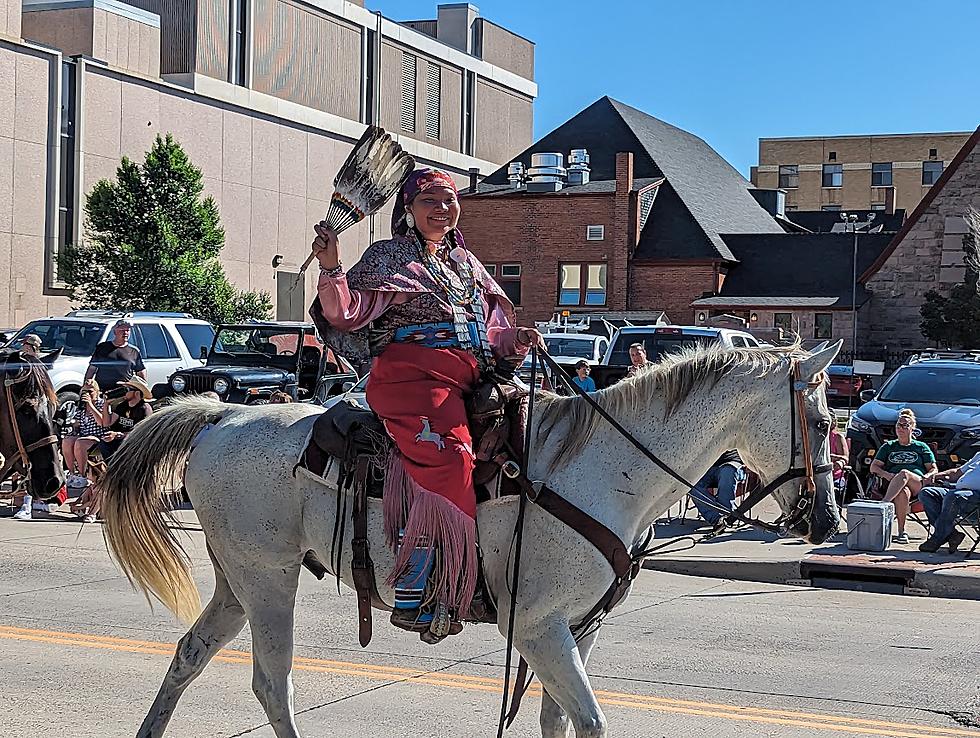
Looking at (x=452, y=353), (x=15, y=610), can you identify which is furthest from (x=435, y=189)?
(x=15, y=610)

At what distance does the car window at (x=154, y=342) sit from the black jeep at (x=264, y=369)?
2.66ft

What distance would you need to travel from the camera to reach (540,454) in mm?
5266

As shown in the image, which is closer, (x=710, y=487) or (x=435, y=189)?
(x=435, y=189)

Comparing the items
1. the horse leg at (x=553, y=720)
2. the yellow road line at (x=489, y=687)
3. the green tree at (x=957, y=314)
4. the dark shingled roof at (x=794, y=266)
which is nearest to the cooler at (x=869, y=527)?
the yellow road line at (x=489, y=687)

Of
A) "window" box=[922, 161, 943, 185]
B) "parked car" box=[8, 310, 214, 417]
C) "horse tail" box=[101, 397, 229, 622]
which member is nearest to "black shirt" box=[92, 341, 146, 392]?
"parked car" box=[8, 310, 214, 417]

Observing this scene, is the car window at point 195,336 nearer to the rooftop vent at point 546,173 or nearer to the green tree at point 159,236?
the green tree at point 159,236

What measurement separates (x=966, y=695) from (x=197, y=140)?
4743 centimetres

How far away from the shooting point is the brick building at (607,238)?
49938 millimetres

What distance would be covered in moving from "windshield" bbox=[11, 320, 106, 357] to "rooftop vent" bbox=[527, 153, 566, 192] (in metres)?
30.7

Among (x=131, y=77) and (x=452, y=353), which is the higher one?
(x=131, y=77)

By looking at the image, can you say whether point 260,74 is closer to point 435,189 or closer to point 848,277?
point 848,277

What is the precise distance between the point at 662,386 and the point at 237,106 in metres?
50.9

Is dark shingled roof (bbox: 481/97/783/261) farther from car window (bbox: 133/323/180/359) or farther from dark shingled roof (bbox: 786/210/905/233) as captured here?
car window (bbox: 133/323/180/359)

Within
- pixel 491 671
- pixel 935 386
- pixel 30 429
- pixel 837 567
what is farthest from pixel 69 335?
pixel 491 671
